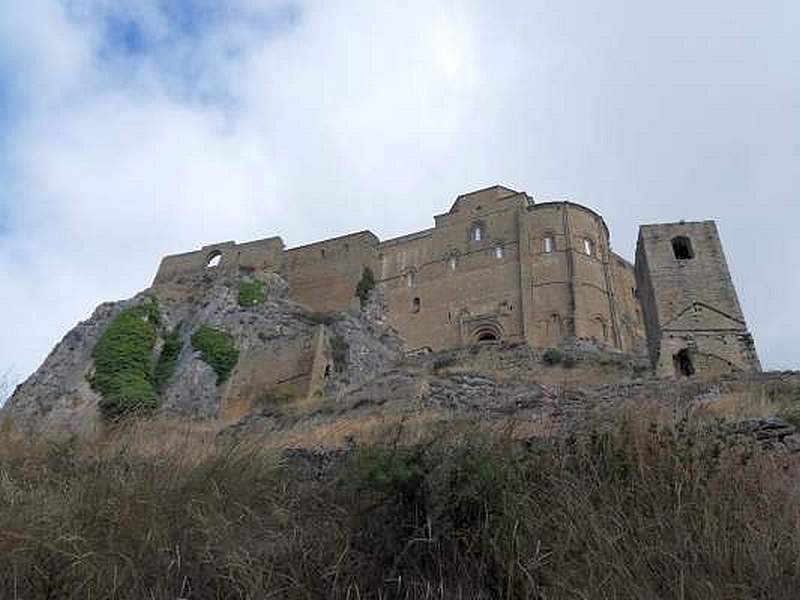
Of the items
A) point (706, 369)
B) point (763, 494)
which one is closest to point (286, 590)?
point (763, 494)

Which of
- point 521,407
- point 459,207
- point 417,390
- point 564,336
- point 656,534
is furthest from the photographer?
point 459,207

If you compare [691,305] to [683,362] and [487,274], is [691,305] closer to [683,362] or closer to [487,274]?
[683,362]

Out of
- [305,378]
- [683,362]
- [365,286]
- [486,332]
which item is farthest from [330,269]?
[683,362]

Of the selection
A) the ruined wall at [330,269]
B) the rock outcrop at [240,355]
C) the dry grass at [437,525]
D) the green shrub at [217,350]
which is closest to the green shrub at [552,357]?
the rock outcrop at [240,355]

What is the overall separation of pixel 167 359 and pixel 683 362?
2093cm

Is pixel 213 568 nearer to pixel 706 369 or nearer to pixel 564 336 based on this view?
pixel 706 369

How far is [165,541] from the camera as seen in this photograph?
4.50m

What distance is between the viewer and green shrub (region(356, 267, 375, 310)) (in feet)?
117

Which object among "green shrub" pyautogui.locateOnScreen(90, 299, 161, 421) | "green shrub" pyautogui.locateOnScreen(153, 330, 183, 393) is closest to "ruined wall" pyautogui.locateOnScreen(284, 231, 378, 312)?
"green shrub" pyautogui.locateOnScreen(153, 330, 183, 393)

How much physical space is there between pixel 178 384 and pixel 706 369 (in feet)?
61.8

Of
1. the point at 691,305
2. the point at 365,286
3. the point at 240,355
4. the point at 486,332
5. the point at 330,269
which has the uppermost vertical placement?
the point at 330,269

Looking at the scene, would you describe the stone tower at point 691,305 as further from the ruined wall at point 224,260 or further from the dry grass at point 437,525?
the ruined wall at point 224,260

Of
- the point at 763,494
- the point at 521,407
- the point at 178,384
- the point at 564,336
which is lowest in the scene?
the point at 763,494

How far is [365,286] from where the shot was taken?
119 feet
